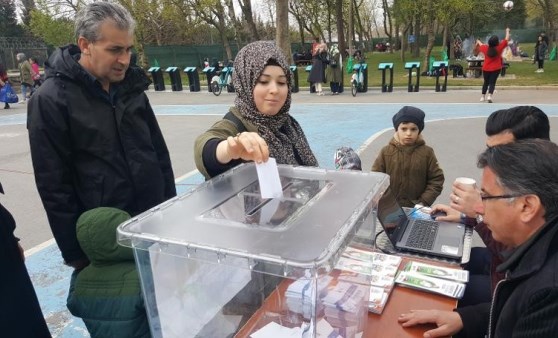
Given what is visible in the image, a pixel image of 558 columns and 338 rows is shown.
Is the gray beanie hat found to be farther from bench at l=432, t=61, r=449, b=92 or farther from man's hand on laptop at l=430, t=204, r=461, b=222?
bench at l=432, t=61, r=449, b=92

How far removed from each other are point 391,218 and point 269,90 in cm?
97

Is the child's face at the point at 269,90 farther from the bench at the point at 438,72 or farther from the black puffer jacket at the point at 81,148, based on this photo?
the bench at the point at 438,72

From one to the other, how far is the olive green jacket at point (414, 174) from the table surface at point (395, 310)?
1.76 metres

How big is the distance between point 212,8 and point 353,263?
92.3 ft

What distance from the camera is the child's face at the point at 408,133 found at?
3309mm

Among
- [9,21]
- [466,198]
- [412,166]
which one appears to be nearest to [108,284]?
[466,198]

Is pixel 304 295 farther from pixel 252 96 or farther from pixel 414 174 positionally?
pixel 414 174

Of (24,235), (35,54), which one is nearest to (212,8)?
(35,54)

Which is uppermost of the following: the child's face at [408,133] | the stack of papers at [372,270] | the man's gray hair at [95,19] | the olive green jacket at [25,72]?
the olive green jacket at [25,72]

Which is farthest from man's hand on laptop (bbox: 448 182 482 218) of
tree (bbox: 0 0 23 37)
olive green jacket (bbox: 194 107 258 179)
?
tree (bbox: 0 0 23 37)

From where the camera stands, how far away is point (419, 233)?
218 cm

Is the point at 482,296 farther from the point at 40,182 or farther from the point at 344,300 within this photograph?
the point at 40,182

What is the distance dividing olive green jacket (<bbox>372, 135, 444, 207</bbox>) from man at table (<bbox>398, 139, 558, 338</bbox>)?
1.84 meters

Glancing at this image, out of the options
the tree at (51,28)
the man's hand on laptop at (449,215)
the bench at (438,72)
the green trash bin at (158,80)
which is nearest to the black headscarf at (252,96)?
the man's hand on laptop at (449,215)
